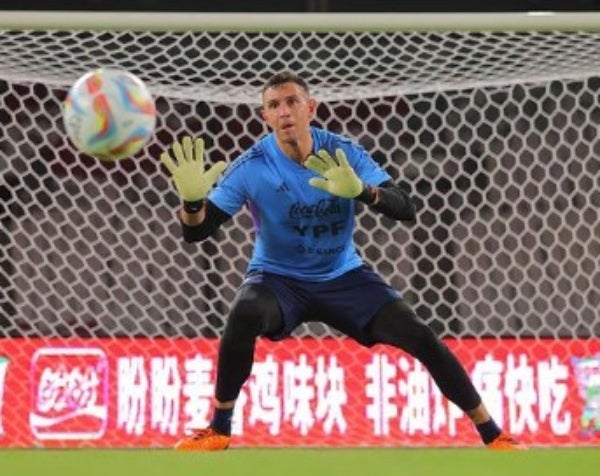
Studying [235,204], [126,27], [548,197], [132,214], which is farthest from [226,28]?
[548,197]

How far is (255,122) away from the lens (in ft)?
20.8

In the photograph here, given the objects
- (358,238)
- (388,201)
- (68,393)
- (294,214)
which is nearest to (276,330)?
(294,214)

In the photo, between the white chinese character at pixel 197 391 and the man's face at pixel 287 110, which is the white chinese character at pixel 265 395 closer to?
the white chinese character at pixel 197 391

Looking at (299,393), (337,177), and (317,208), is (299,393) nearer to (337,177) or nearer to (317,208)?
(317,208)

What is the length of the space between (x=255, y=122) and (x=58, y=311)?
1314mm

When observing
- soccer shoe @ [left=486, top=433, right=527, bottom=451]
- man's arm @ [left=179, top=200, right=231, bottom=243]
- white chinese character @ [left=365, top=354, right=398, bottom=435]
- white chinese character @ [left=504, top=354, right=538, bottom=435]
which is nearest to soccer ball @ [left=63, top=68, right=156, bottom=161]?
man's arm @ [left=179, top=200, right=231, bottom=243]

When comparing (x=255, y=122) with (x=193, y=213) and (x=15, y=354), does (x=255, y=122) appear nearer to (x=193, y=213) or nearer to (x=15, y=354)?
(x=15, y=354)

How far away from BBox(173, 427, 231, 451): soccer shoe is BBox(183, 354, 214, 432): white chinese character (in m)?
1.86

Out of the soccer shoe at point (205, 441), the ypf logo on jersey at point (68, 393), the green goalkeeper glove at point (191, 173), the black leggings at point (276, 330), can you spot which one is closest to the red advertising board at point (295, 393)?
the ypf logo on jersey at point (68, 393)

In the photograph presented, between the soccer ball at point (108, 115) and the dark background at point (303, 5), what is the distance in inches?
166

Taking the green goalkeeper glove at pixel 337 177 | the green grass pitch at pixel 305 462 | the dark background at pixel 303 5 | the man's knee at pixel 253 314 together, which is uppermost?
the dark background at pixel 303 5

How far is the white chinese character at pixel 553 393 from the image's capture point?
5520 millimetres

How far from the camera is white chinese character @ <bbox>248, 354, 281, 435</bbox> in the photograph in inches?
217

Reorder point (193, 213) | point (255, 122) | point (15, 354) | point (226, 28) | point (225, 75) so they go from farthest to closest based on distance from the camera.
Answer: point (225, 75) → point (255, 122) → point (15, 354) → point (226, 28) → point (193, 213)
